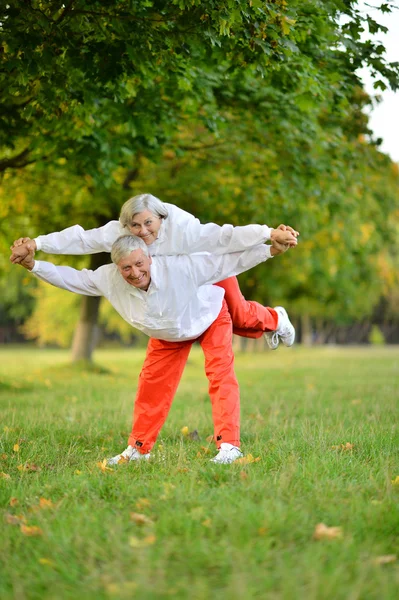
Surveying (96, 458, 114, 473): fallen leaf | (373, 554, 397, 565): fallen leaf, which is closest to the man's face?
(96, 458, 114, 473): fallen leaf

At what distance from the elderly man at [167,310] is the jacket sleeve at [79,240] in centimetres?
14

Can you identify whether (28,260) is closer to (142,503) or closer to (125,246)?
(125,246)

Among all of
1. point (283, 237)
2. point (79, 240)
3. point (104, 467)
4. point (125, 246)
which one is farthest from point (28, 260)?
point (283, 237)

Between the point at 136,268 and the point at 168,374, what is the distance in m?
1.08

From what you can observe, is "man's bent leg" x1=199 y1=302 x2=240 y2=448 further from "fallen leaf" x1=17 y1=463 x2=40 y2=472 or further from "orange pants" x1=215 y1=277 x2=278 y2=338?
"fallen leaf" x1=17 y1=463 x2=40 y2=472

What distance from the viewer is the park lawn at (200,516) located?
2.88 metres

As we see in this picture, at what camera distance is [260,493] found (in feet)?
12.9

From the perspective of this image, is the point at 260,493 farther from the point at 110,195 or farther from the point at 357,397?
the point at 110,195

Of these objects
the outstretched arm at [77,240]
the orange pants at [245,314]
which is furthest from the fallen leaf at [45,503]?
the orange pants at [245,314]

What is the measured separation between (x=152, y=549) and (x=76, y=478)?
4.70 ft

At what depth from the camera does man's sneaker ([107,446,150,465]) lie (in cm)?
519

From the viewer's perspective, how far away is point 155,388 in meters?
5.61

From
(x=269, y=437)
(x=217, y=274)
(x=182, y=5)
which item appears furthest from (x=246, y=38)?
(x=269, y=437)

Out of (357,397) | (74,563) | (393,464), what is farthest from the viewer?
(357,397)
